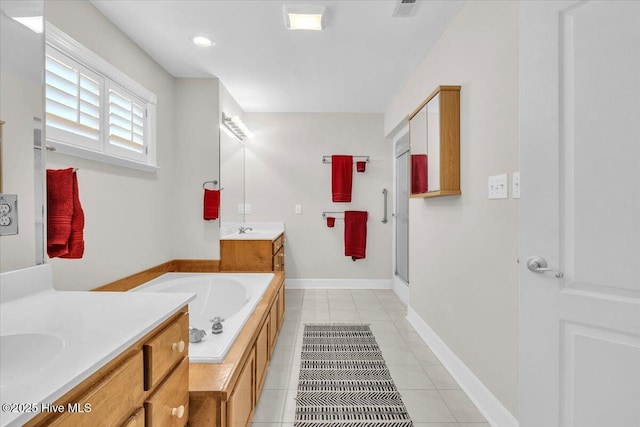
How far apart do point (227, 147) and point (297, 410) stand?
257cm

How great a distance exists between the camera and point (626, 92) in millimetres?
913

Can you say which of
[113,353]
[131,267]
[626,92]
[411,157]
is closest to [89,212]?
[131,267]

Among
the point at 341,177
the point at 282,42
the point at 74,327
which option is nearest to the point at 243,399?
the point at 74,327

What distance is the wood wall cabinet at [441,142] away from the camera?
6.41 feet

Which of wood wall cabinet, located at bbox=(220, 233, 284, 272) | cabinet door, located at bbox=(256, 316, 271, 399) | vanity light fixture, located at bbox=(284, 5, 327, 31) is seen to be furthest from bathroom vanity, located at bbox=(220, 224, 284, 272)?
vanity light fixture, located at bbox=(284, 5, 327, 31)

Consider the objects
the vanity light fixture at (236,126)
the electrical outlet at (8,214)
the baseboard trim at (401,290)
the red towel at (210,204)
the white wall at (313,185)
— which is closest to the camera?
the electrical outlet at (8,214)

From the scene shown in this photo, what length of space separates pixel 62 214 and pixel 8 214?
9.7 inches

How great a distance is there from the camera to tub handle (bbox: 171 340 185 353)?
92 centimetres

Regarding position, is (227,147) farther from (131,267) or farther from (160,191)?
(131,267)

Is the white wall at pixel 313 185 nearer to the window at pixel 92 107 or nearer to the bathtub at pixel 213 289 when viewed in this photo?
the bathtub at pixel 213 289

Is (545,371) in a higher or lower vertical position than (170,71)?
lower

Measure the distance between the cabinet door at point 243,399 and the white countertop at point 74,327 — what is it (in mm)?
543

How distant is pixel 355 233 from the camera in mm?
3977

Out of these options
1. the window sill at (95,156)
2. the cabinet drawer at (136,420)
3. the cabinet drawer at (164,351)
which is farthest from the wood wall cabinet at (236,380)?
the window sill at (95,156)
